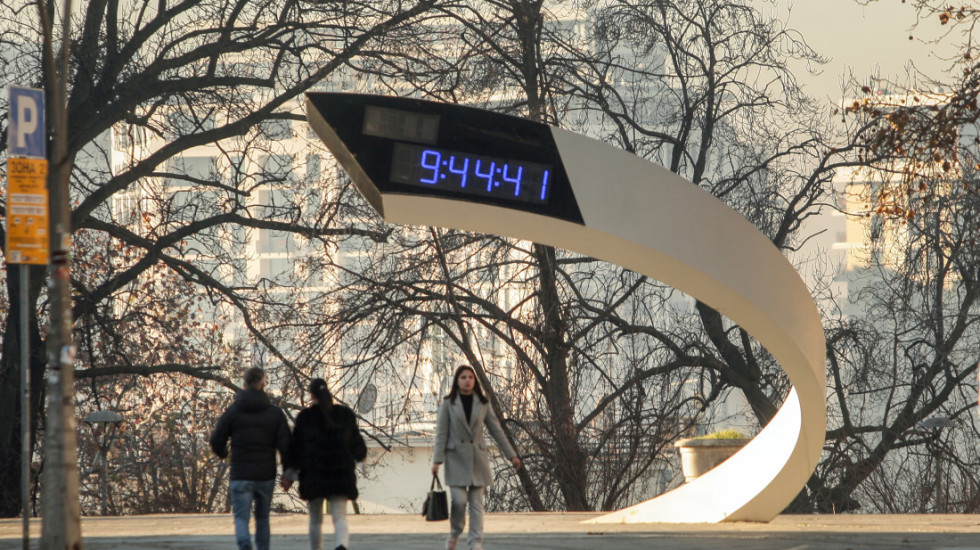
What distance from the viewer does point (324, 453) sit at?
385 inches

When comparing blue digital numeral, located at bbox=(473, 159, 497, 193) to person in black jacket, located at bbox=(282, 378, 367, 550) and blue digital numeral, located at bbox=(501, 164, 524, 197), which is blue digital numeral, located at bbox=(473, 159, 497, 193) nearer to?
blue digital numeral, located at bbox=(501, 164, 524, 197)

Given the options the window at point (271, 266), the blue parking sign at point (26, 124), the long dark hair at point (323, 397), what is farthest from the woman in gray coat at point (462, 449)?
the window at point (271, 266)

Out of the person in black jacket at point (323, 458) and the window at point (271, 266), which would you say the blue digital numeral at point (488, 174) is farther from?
the window at point (271, 266)

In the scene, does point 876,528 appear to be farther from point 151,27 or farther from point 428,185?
point 151,27

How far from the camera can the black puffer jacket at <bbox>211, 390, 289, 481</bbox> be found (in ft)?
32.0

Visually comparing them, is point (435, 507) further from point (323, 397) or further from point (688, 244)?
point (688, 244)

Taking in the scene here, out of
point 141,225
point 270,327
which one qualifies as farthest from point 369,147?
point 141,225

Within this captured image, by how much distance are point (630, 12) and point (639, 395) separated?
6.89m

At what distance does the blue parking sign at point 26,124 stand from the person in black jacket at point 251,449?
236 cm

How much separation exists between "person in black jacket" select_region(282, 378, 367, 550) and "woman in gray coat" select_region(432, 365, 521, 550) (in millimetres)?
781

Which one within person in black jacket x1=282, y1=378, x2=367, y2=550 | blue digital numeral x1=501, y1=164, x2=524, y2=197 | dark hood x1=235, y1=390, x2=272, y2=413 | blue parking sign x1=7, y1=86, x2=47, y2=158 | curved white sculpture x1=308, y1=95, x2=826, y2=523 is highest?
blue parking sign x1=7, y1=86, x2=47, y2=158

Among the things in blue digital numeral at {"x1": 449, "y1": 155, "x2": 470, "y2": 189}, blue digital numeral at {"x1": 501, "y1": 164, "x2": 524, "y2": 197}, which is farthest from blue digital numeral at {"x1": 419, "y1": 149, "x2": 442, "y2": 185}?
blue digital numeral at {"x1": 501, "y1": 164, "x2": 524, "y2": 197}

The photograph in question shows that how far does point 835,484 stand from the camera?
25.0 metres

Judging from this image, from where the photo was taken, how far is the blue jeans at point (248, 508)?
9.77m
